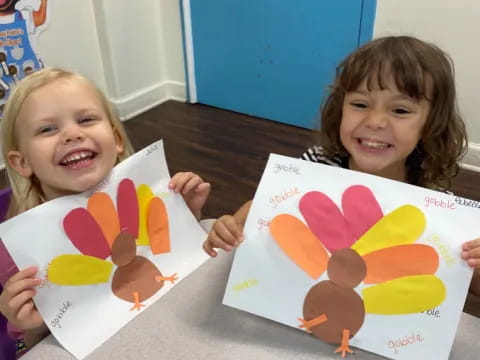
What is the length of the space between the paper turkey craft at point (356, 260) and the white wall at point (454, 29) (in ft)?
5.14

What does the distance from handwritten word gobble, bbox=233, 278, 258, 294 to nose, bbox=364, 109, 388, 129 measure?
1.03ft

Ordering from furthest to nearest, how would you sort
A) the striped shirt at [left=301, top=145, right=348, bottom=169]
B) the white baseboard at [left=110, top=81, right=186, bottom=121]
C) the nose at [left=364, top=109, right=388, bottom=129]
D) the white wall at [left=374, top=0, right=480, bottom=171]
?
the white baseboard at [left=110, top=81, right=186, bottom=121]
the white wall at [left=374, top=0, right=480, bottom=171]
the striped shirt at [left=301, top=145, right=348, bottom=169]
the nose at [left=364, top=109, right=388, bottom=129]

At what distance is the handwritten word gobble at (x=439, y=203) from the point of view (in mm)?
560

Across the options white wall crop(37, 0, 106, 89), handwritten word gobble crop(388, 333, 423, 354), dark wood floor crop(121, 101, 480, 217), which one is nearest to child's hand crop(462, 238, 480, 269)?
handwritten word gobble crop(388, 333, 423, 354)

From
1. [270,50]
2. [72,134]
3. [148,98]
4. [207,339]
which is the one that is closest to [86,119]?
[72,134]

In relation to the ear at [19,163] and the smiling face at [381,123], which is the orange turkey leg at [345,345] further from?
the ear at [19,163]

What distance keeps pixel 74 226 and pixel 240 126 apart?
6.38ft

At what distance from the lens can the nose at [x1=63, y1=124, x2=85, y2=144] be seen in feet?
2.26

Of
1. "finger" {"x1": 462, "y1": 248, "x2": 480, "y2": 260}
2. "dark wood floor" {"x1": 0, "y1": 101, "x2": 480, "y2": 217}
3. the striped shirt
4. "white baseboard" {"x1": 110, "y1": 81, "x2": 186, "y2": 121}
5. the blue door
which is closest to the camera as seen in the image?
"finger" {"x1": 462, "y1": 248, "x2": 480, "y2": 260}

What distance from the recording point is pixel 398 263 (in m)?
0.58

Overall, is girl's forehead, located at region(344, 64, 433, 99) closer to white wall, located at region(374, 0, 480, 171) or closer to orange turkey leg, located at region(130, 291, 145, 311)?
orange turkey leg, located at region(130, 291, 145, 311)

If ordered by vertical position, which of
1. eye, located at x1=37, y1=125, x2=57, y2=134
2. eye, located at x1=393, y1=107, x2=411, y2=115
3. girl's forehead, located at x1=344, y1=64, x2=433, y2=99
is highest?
girl's forehead, located at x1=344, y1=64, x2=433, y2=99

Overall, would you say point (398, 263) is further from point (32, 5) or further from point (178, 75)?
point (178, 75)

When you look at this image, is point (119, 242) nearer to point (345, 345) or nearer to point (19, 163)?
point (19, 163)
